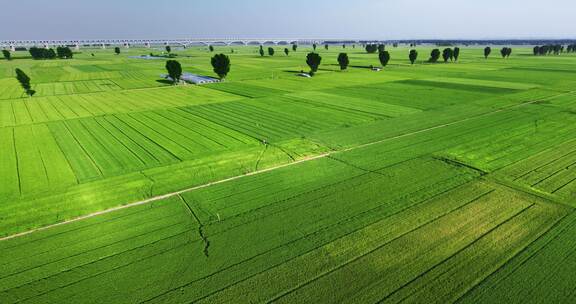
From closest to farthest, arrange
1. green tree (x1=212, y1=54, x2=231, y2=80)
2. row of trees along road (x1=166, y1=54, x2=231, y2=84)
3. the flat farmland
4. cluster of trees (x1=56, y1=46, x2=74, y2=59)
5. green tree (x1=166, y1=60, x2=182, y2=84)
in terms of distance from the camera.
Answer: the flat farmland < green tree (x1=166, y1=60, x2=182, y2=84) < row of trees along road (x1=166, y1=54, x2=231, y2=84) < green tree (x1=212, y1=54, x2=231, y2=80) < cluster of trees (x1=56, y1=46, x2=74, y2=59)

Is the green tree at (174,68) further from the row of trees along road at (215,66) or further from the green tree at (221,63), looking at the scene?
the green tree at (221,63)

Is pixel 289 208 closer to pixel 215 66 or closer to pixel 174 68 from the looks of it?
pixel 174 68

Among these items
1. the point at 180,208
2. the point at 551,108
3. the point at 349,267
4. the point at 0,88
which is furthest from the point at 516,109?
the point at 0,88

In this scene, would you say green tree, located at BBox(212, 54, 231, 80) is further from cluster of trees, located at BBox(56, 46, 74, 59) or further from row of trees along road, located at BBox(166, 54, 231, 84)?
cluster of trees, located at BBox(56, 46, 74, 59)

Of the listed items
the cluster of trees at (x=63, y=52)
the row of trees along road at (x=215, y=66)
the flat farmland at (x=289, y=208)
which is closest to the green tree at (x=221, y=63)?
the row of trees along road at (x=215, y=66)

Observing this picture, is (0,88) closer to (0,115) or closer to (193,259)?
(0,115)

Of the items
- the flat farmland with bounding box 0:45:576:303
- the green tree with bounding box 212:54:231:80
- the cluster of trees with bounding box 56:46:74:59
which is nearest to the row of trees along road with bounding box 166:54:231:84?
the green tree with bounding box 212:54:231:80

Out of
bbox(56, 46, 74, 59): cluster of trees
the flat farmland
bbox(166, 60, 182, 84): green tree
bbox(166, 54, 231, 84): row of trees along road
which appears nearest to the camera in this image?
the flat farmland

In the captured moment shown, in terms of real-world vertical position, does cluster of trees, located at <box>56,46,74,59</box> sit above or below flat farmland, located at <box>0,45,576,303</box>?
above
